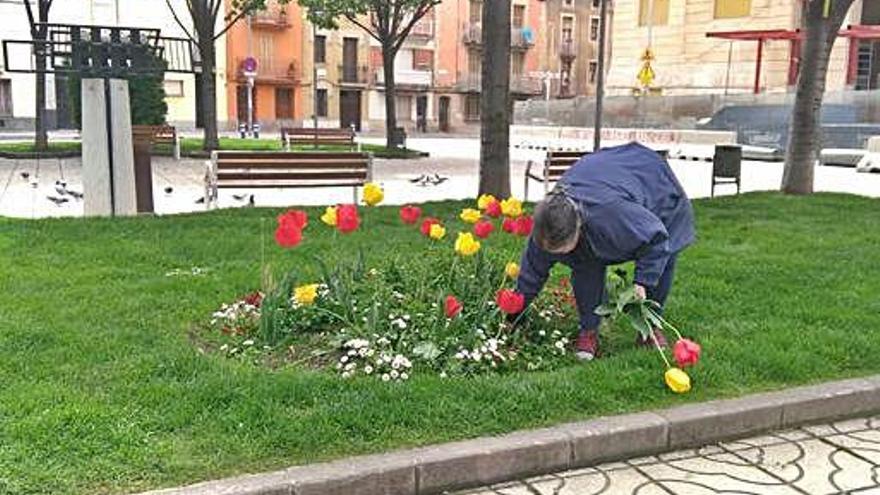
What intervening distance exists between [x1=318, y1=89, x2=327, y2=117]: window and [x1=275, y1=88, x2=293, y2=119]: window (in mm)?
1845

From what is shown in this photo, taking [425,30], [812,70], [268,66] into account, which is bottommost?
[812,70]

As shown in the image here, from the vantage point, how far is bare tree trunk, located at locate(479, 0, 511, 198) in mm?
10211

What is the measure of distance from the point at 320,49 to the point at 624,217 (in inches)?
2140

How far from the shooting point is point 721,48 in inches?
1467

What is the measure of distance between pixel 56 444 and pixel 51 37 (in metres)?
6.88

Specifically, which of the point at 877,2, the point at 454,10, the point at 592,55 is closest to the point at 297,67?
the point at 454,10

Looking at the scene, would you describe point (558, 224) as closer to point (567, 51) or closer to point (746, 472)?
point (746, 472)

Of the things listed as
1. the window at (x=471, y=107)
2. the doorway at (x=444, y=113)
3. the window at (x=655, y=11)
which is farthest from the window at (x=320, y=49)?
the window at (x=655, y=11)

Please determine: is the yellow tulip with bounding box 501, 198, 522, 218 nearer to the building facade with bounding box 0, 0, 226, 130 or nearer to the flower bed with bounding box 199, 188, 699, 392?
the flower bed with bounding box 199, 188, 699, 392

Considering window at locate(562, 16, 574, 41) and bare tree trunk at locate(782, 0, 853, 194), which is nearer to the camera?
bare tree trunk at locate(782, 0, 853, 194)

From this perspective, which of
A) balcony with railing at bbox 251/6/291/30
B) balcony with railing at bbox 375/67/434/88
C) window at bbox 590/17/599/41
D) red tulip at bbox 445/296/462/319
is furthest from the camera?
window at bbox 590/17/599/41

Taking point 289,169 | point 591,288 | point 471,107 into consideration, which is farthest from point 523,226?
point 471,107

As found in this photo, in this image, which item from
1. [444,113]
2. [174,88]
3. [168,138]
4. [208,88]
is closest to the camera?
[168,138]

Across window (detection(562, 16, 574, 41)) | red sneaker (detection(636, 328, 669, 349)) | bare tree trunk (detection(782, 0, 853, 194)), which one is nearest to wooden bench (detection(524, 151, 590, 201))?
bare tree trunk (detection(782, 0, 853, 194))
